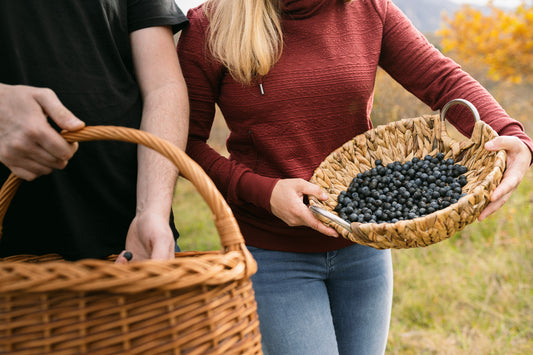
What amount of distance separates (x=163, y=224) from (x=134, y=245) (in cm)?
12

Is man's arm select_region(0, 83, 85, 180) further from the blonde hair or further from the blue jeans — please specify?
the blue jeans

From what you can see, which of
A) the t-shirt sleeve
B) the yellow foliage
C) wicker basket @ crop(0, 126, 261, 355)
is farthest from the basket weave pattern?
the yellow foliage

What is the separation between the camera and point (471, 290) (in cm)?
287

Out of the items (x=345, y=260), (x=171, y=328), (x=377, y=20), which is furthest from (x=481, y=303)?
(x=171, y=328)

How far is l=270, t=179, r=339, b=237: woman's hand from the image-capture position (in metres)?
1.20

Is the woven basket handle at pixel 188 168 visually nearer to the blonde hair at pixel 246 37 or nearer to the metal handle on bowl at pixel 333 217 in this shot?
the metal handle on bowl at pixel 333 217

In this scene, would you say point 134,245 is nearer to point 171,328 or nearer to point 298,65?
point 171,328

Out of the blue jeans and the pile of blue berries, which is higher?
the pile of blue berries

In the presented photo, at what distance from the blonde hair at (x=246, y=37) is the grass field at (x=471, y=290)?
1.84 meters

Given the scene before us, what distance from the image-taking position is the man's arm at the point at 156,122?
3.26 feet

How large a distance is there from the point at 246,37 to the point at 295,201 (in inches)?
19.7

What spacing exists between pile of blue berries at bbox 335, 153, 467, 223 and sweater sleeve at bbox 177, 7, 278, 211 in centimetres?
25

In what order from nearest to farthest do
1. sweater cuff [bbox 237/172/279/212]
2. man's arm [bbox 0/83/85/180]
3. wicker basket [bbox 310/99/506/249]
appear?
man's arm [bbox 0/83/85/180]
wicker basket [bbox 310/99/506/249]
sweater cuff [bbox 237/172/279/212]

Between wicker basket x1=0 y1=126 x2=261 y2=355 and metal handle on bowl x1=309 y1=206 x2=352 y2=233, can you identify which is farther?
metal handle on bowl x1=309 y1=206 x2=352 y2=233
